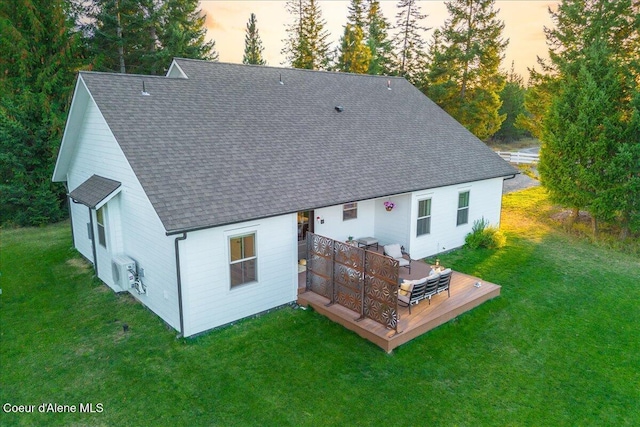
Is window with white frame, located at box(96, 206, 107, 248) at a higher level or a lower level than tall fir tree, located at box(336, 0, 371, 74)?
lower

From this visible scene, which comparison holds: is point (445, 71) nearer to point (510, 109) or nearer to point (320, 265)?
point (510, 109)

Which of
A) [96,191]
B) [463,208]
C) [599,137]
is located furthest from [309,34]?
A: [96,191]

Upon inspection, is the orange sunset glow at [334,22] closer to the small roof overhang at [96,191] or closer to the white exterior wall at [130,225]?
the white exterior wall at [130,225]

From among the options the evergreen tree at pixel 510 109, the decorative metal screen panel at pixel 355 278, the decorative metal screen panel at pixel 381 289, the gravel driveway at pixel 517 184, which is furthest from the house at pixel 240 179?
the evergreen tree at pixel 510 109

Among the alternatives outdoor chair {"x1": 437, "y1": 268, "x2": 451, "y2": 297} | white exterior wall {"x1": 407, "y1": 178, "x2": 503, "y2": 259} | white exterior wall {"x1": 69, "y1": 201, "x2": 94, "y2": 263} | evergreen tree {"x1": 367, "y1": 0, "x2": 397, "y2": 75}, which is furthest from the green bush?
evergreen tree {"x1": 367, "y1": 0, "x2": 397, "y2": 75}

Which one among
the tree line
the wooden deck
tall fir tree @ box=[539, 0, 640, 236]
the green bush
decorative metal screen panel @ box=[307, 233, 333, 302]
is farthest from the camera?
the tree line

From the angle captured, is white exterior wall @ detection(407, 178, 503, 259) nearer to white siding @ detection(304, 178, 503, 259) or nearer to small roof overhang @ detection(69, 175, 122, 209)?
white siding @ detection(304, 178, 503, 259)

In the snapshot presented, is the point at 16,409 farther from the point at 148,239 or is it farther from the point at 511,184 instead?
the point at 511,184
